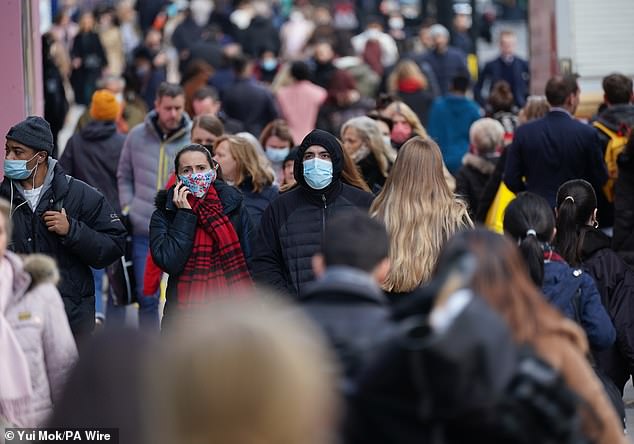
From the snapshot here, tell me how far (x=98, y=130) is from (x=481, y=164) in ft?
9.70

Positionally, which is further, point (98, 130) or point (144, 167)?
point (98, 130)

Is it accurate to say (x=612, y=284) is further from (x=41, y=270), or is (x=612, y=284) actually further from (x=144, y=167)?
(x=144, y=167)

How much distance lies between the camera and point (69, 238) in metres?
7.93

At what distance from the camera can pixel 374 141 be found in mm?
10695

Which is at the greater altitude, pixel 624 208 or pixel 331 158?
pixel 331 158

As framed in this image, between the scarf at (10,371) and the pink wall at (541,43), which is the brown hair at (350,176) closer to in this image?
the scarf at (10,371)

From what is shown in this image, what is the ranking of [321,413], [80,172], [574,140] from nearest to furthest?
[321,413], [574,140], [80,172]

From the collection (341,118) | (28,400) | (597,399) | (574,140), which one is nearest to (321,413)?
(597,399)

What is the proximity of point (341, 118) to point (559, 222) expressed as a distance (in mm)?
7629

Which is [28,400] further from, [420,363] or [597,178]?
[597,178]

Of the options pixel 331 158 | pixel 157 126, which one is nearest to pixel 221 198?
pixel 331 158

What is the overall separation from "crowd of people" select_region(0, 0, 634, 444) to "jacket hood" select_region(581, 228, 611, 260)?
1 cm

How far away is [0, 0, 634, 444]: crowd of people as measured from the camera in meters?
4.22

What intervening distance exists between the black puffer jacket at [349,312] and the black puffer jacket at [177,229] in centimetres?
348
